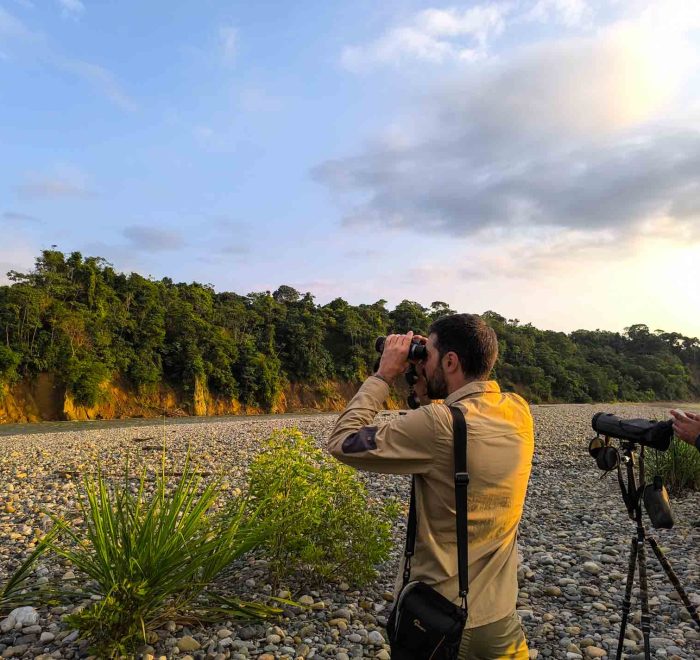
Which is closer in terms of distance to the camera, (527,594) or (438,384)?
(438,384)

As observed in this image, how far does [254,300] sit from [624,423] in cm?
4474

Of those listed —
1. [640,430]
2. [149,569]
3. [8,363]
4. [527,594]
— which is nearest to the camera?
[640,430]

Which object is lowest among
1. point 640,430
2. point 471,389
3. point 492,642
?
point 492,642

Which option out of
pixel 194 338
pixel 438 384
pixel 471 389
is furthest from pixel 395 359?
pixel 194 338

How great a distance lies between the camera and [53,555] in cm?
498

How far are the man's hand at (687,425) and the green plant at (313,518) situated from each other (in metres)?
2.35

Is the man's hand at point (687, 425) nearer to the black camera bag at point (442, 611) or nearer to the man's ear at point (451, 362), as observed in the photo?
the man's ear at point (451, 362)

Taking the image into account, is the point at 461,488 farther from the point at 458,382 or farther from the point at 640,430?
the point at 640,430

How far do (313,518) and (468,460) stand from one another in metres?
2.59

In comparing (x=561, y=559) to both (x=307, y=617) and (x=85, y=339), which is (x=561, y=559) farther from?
(x=85, y=339)

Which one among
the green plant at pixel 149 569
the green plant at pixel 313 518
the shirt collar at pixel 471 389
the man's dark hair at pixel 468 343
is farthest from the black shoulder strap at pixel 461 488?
the green plant at pixel 313 518

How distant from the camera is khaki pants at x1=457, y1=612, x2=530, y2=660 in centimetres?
170

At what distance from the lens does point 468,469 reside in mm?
1663

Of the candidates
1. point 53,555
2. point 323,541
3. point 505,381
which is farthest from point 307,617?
point 505,381
